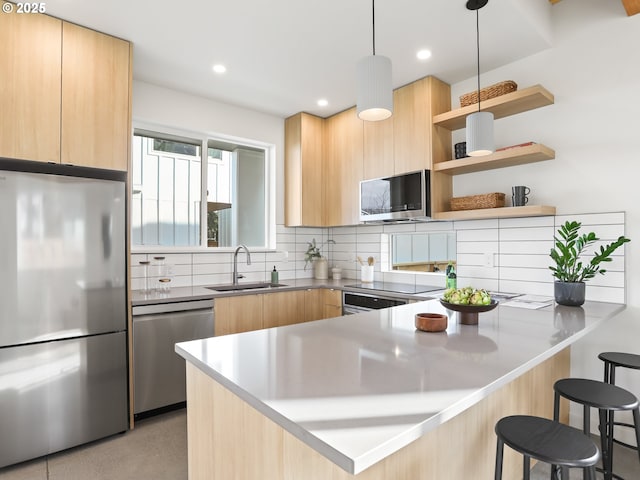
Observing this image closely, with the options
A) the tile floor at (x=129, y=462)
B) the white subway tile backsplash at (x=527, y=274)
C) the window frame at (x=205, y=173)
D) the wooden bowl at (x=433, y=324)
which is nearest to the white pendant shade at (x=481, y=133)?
the wooden bowl at (x=433, y=324)

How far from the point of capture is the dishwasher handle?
2.56m

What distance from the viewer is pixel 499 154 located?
8.38ft

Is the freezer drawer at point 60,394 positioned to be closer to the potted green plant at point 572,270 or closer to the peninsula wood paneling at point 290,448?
the peninsula wood paneling at point 290,448

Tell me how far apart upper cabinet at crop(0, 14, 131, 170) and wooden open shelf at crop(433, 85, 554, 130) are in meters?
2.35

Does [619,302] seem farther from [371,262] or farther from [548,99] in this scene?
[371,262]

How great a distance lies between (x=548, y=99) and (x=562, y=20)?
0.58 metres

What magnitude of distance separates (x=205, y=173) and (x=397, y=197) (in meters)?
1.85

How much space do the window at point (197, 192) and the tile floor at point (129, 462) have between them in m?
1.57

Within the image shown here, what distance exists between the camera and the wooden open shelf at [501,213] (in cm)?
243

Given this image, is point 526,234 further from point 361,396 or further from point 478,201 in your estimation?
point 361,396

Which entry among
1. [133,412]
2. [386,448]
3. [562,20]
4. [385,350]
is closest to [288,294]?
[133,412]

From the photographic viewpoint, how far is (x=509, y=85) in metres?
2.59

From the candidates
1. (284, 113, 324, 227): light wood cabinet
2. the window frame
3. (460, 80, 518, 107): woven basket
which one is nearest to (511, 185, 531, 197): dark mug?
(460, 80, 518, 107): woven basket

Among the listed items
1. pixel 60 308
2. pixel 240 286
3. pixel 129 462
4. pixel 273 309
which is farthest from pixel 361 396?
pixel 240 286
